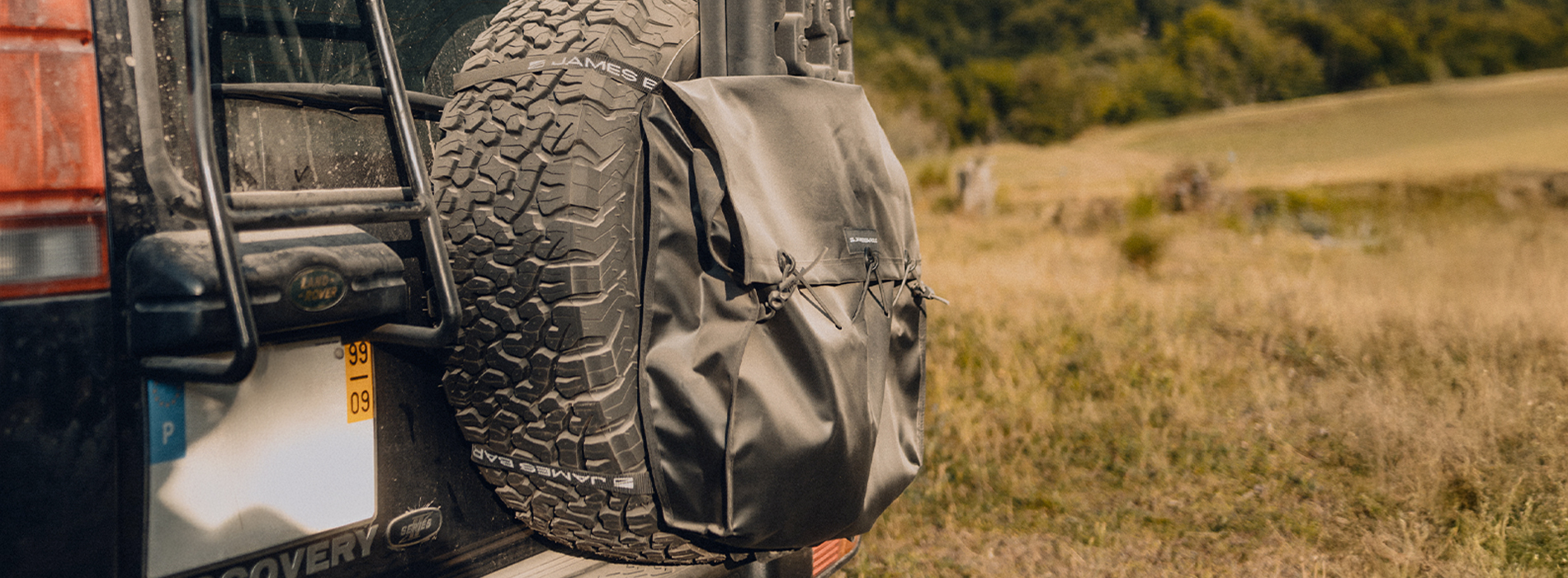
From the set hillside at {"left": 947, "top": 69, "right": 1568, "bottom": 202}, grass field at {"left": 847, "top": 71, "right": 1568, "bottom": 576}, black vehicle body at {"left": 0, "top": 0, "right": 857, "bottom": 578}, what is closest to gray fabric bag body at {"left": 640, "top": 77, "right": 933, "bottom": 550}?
black vehicle body at {"left": 0, "top": 0, "right": 857, "bottom": 578}

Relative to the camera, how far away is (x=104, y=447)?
134 centimetres

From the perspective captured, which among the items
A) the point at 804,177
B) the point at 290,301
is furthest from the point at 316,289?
the point at 804,177

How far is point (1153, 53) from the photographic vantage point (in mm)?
79250

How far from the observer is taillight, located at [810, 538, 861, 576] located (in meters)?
2.23

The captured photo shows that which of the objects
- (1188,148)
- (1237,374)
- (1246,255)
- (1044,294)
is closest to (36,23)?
(1237,374)

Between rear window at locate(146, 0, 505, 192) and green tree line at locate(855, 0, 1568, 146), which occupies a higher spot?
green tree line at locate(855, 0, 1568, 146)

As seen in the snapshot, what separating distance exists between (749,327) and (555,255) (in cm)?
32

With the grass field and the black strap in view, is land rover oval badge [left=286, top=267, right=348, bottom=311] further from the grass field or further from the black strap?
the grass field

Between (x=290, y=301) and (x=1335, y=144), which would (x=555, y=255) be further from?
(x=1335, y=144)

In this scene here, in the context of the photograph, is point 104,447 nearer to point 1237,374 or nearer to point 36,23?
point 36,23

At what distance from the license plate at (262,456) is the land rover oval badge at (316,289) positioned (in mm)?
107

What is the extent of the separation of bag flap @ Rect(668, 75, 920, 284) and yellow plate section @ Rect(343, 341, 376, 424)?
1.94 ft

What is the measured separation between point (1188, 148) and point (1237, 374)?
125 ft

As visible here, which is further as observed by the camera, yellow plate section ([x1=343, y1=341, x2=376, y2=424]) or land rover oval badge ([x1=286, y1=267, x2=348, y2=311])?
yellow plate section ([x1=343, y1=341, x2=376, y2=424])
